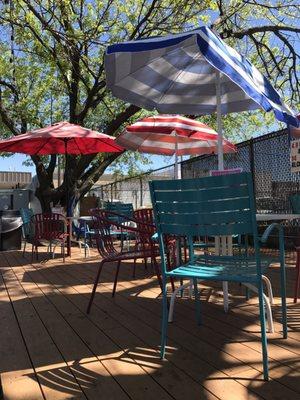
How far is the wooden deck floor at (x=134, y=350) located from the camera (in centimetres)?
231

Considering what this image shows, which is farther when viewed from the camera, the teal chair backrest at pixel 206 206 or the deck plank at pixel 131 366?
the teal chair backrest at pixel 206 206

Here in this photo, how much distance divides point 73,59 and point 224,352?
10067mm

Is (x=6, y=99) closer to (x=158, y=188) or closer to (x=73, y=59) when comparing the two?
(x=73, y=59)

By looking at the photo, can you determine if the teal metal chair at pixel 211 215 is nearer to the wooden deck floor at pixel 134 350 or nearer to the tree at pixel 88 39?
the wooden deck floor at pixel 134 350

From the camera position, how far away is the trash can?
32.8ft

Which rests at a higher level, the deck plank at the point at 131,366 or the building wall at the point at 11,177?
the building wall at the point at 11,177

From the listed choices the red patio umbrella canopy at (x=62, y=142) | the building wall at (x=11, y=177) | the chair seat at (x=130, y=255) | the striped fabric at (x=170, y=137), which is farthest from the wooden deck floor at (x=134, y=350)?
the building wall at (x=11, y=177)

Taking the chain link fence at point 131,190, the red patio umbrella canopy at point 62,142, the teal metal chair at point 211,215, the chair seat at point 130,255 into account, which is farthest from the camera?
the chain link fence at point 131,190

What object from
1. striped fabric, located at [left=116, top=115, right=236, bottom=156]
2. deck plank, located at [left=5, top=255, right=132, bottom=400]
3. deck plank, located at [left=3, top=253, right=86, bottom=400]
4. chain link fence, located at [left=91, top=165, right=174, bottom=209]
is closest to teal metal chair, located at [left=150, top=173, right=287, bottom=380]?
deck plank, located at [left=5, top=255, right=132, bottom=400]

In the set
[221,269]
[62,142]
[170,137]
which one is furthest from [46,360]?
[62,142]

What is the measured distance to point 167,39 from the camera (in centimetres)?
317

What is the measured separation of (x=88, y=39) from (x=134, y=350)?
735 cm

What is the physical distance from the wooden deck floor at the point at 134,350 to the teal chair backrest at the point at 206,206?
737 mm


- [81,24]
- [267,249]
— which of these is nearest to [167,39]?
[267,249]
